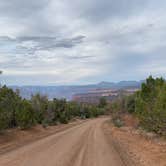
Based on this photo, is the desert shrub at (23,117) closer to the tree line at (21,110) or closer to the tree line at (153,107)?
the tree line at (21,110)

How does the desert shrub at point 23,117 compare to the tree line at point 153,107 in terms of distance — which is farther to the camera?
the desert shrub at point 23,117

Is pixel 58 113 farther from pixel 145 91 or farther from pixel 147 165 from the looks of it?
pixel 147 165

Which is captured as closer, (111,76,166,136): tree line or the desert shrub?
(111,76,166,136): tree line

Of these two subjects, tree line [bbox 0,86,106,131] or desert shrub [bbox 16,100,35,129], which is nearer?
tree line [bbox 0,86,106,131]

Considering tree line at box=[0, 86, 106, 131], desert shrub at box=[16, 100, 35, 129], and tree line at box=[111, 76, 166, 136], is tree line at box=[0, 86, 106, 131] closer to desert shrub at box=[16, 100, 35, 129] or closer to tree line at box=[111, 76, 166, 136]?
→ desert shrub at box=[16, 100, 35, 129]

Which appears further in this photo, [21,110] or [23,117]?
[21,110]

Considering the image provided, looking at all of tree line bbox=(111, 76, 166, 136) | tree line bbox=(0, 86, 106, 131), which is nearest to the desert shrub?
tree line bbox=(0, 86, 106, 131)

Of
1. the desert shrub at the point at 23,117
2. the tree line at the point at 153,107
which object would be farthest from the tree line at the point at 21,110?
the tree line at the point at 153,107

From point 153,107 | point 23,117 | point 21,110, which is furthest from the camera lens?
point 21,110

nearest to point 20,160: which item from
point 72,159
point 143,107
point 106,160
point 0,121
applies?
point 72,159

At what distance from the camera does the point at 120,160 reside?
15.5 m

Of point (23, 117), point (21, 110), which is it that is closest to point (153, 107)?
point (23, 117)

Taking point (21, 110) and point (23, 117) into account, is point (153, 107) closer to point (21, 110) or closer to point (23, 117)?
point (23, 117)

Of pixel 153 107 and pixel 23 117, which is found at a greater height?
pixel 153 107
